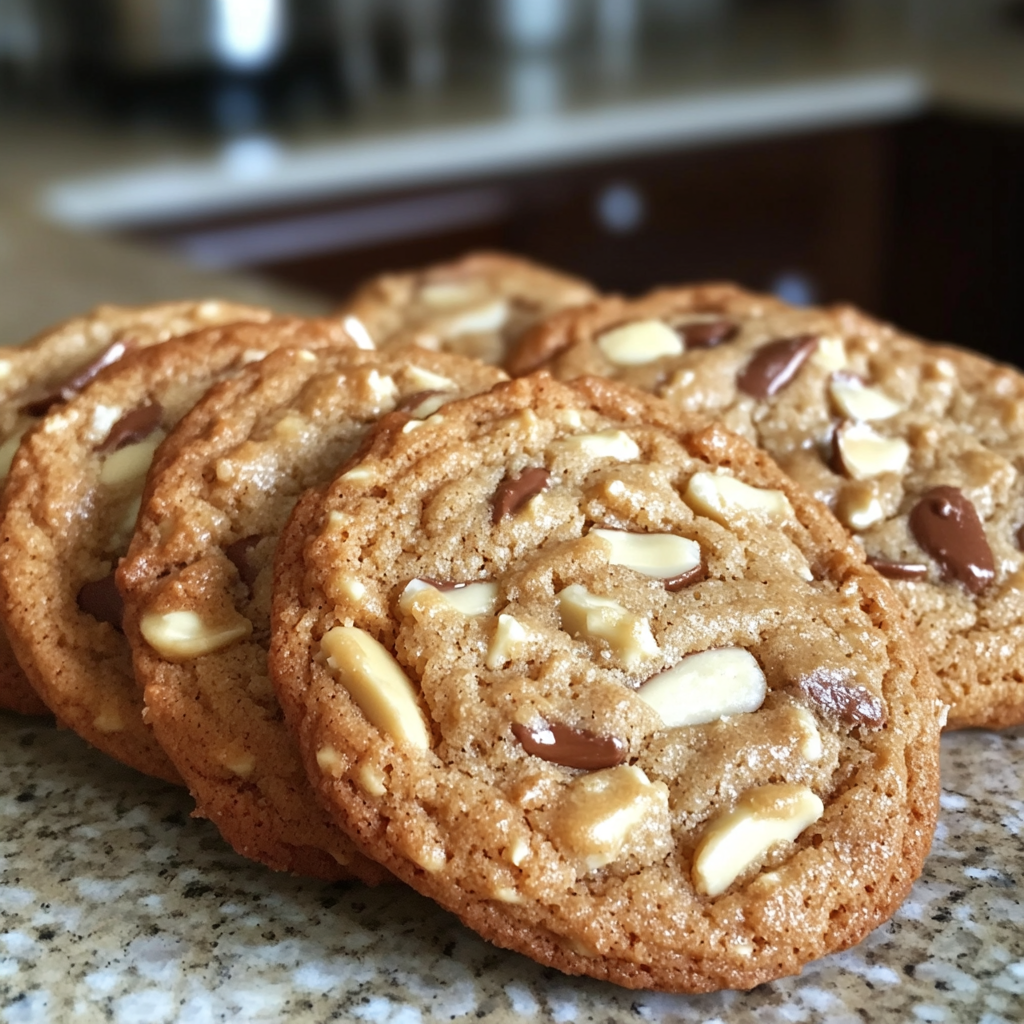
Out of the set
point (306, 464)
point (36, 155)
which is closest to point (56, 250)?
point (36, 155)

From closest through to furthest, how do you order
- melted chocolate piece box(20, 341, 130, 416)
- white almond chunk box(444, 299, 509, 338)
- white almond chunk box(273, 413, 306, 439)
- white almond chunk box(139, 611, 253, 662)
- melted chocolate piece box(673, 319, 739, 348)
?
white almond chunk box(139, 611, 253, 662) → white almond chunk box(273, 413, 306, 439) → melted chocolate piece box(20, 341, 130, 416) → melted chocolate piece box(673, 319, 739, 348) → white almond chunk box(444, 299, 509, 338)

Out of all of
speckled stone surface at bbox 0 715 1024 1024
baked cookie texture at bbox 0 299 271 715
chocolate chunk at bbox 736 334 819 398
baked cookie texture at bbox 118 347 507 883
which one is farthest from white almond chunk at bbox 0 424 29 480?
chocolate chunk at bbox 736 334 819 398

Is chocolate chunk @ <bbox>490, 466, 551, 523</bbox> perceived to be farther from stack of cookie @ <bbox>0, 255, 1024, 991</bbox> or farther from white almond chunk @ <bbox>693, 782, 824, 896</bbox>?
white almond chunk @ <bbox>693, 782, 824, 896</bbox>

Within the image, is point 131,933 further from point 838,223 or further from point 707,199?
point 838,223

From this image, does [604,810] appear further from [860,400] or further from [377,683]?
[860,400]

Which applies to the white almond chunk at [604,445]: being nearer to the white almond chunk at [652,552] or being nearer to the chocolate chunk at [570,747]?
the white almond chunk at [652,552]

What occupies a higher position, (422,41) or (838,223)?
(422,41)
